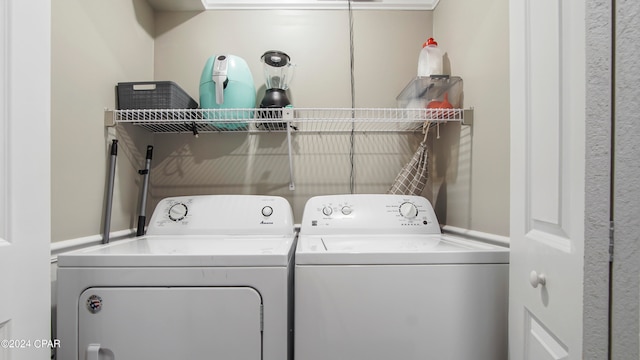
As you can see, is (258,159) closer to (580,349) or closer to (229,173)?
(229,173)

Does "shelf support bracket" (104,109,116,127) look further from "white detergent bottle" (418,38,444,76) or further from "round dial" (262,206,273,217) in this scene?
"white detergent bottle" (418,38,444,76)

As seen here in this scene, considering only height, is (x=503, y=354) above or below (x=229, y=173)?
below

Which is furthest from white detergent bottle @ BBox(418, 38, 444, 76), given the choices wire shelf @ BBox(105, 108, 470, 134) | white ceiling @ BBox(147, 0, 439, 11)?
white ceiling @ BBox(147, 0, 439, 11)

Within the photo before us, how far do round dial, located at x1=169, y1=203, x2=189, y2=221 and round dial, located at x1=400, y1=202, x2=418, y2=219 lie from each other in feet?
3.43

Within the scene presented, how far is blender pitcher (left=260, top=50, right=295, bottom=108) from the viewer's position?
1476 mm

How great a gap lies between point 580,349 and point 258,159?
4.92 ft

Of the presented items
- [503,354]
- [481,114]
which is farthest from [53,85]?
[503,354]

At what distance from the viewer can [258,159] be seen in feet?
5.53

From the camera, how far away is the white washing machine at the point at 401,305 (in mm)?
842

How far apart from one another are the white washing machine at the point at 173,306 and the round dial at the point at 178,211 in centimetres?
51

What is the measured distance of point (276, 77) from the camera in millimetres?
1581

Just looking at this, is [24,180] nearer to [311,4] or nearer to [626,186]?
[626,186]

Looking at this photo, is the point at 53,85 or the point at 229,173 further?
the point at 229,173

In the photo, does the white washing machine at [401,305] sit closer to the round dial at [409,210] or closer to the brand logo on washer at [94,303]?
the round dial at [409,210]
